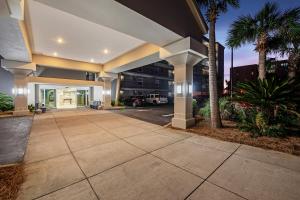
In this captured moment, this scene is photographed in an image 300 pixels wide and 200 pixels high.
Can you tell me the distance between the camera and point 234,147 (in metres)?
4.21

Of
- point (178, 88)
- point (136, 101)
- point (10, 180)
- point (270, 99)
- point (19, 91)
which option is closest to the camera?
point (10, 180)

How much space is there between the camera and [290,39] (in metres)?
6.23

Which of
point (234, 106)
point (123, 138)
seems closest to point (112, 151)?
point (123, 138)

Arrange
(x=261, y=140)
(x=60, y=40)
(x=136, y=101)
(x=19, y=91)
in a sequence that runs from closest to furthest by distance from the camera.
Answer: (x=261, y=140)
(x=60, y=40)
(x=19, y=91)
(x=136, y=101)

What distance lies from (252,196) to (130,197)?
6.47ft

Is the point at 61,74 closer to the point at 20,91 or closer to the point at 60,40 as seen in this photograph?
the point at 20,91

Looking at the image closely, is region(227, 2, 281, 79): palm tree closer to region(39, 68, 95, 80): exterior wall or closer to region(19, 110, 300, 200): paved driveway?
region(19, 110, 300, 200): paved driveway

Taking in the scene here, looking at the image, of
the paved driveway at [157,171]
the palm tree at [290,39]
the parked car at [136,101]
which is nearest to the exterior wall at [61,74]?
the parked car at [136,101]

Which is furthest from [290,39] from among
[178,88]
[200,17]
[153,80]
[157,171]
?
[153,80]

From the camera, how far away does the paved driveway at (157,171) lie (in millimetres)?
2246

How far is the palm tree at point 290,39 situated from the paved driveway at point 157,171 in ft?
19.0

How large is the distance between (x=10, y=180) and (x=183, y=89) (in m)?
6.42

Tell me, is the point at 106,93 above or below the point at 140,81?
below

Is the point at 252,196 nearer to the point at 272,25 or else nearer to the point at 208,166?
the point at 208,166
